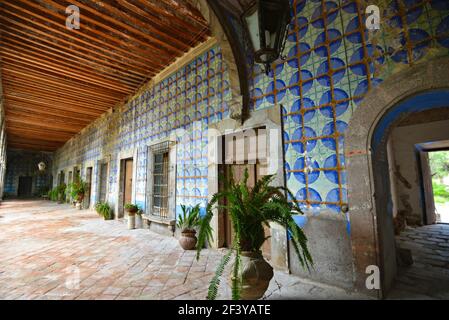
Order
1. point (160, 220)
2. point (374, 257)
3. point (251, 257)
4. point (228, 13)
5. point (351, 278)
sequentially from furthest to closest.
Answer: point (160, 220) < point (228, 13) < point (351, 278) < point (374, 257) < point (251, 257)

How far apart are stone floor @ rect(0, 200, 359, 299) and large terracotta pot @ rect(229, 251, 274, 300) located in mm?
428

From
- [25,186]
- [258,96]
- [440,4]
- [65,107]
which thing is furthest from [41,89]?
[25,186]

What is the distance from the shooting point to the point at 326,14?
9.26 feet

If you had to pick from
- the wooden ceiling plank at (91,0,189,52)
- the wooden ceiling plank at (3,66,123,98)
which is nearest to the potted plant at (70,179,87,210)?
the wooden ceiling plank at (3,66,123,98)

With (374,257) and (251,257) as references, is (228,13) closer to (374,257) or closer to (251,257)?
(251,257)

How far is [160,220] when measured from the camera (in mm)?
5094

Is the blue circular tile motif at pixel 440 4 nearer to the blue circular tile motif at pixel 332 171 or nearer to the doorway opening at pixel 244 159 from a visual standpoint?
the blue circular tile motif at pixel 332 171

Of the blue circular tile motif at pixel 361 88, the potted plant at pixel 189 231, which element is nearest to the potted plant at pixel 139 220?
the potted plant at pixel 189 231

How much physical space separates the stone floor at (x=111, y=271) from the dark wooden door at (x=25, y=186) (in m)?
21.3

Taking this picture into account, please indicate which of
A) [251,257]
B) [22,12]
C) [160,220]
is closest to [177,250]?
[160,220]

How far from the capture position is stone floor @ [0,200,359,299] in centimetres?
229

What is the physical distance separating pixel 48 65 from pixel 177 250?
569cm

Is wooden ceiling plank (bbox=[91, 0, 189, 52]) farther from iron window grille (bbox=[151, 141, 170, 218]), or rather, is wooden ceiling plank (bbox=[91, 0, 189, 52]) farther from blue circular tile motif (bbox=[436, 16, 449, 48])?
blue circular tile motif (bbox=[436, 16, 449, 48])

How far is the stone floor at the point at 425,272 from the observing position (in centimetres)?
225
